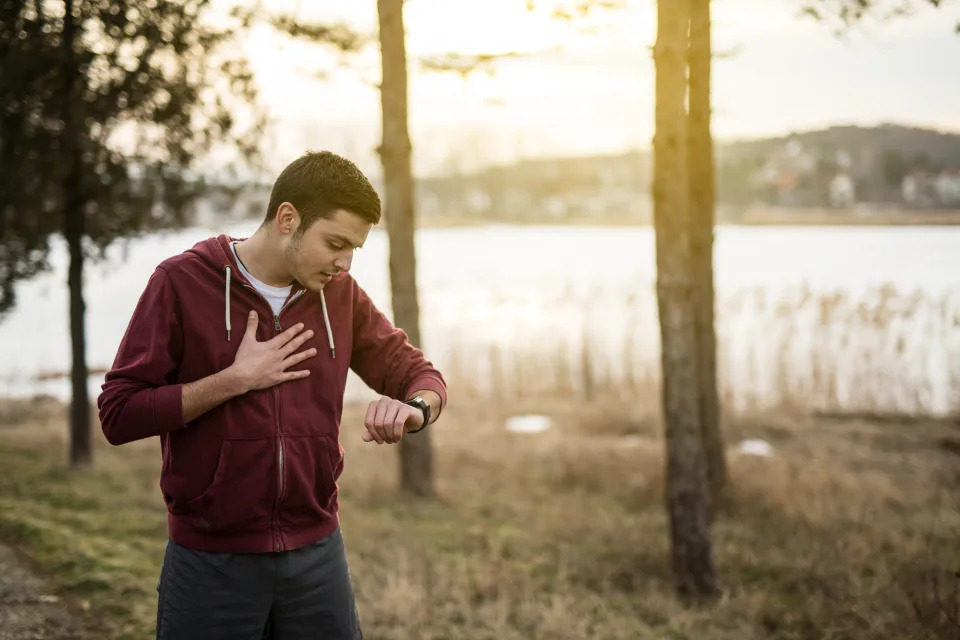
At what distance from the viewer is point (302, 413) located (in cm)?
240

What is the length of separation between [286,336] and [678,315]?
132 inches

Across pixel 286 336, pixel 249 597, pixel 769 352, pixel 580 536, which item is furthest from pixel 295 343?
pixel 769 352

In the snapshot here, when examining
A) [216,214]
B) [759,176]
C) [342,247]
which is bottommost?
[342,247]

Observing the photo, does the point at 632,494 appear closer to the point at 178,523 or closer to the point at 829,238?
the point at 178,523

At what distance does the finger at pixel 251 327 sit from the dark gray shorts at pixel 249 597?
22.4 inches

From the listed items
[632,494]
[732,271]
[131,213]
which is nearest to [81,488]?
[131,213]

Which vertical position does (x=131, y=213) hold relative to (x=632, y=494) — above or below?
above

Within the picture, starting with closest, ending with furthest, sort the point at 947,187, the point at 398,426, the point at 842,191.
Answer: the point at 398,426 → the point at 947,187 → the point at 842,191

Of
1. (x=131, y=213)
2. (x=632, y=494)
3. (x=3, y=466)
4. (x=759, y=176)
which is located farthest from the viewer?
(x=759, y=176)

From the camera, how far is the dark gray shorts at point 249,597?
91.4 inches

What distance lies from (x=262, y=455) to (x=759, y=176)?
61.9 ft

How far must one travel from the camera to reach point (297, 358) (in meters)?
2.34

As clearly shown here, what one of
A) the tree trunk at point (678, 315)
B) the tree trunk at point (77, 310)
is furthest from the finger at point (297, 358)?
the tree trunk at point (77, 310)

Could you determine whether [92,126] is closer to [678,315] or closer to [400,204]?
[400,204]
